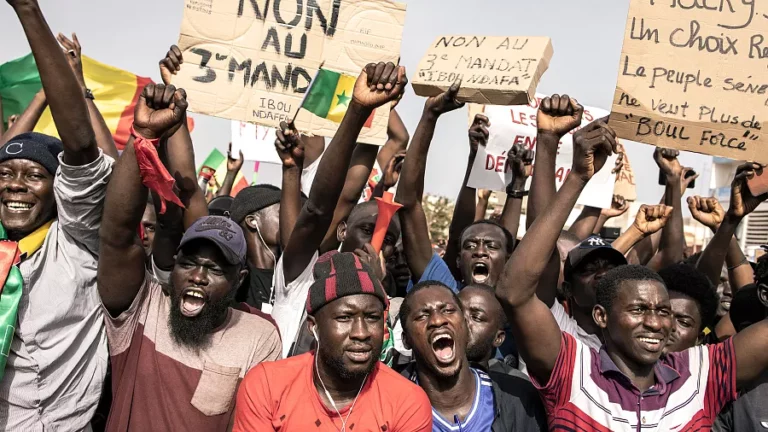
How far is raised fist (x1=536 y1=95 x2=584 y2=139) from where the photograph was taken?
3.93 meters

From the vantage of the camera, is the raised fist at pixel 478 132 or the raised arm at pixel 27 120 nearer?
the raised arm at pixel 27 120

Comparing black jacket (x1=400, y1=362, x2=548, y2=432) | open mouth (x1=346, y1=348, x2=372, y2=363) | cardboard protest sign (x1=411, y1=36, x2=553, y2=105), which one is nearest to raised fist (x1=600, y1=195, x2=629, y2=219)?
cardboard protest sign (x1=411, y1=36, x2=553, y2=105)

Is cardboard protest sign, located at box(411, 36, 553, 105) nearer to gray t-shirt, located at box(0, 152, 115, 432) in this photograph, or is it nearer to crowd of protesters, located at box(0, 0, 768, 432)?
crowd of protesters, located at box(0, 0, 768, 432)

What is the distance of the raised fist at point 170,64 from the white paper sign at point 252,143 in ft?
10.6

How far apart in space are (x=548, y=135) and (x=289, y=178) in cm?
152

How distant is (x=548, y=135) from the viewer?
4105mm

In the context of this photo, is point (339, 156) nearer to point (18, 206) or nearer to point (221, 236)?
point (221, 236)

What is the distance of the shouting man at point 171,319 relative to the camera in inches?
137

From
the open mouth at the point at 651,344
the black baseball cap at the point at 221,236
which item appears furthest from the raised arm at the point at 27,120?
the open mouth at the point at 651,344

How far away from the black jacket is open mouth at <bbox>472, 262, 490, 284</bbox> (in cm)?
119

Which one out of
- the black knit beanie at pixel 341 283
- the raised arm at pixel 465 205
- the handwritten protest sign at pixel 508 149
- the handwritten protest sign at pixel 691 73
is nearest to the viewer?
the black knit beanie at pixel 341 283

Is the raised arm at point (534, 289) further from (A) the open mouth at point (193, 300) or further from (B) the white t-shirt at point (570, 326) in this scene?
(A) the open mouth at point (193, 300)

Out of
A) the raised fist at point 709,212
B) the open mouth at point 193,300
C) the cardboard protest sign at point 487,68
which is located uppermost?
the cardboard protest sign at point 487,68

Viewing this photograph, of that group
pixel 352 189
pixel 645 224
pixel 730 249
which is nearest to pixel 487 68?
pixel 352 189
